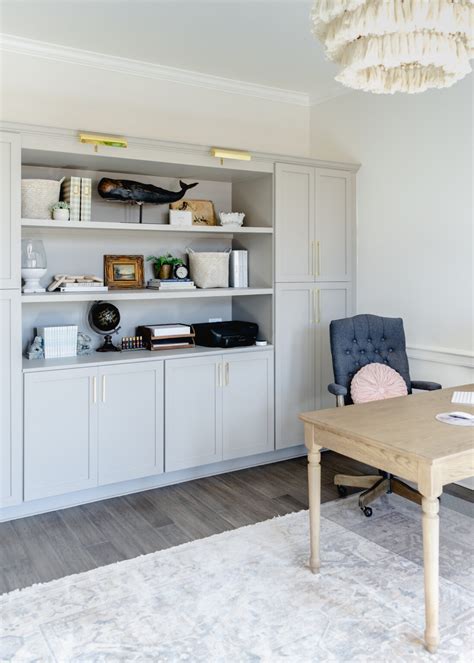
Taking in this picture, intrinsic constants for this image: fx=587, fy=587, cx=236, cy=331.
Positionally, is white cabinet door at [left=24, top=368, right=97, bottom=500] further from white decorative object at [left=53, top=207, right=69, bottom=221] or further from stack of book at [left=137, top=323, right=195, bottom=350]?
white decorative object at [left=53, top=207, right=69, bottom=221]

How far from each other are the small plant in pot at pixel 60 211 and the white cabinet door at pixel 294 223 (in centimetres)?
144

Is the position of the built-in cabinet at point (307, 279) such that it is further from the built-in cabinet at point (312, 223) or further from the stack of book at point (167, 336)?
the stack of book at point (167, 336)

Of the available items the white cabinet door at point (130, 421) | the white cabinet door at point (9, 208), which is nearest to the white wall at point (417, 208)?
the white cabinet door at point (130, 421)

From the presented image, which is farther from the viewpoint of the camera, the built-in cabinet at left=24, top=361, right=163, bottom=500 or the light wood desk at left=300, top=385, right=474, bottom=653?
the built-in cabinet at left=24, top=361, right=163, bottom=500

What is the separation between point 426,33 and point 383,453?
142cm

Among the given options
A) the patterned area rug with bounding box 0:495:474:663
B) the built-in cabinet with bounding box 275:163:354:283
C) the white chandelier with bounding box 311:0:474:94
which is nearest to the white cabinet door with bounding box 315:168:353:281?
the built-in cabinet with bounding box 275:163:354:283

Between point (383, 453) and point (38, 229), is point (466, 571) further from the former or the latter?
point (38, 229)

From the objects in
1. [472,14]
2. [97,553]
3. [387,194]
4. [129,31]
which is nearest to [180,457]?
[97,553]

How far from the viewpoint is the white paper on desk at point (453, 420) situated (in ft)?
7.97

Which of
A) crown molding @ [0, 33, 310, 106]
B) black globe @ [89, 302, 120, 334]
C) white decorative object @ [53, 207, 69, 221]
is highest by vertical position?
crown molding @ [0, 33, 310, 106]

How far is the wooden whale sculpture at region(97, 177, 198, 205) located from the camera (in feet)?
12.3

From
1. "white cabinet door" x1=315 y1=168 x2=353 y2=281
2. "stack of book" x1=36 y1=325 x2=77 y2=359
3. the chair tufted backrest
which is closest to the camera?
"stack of book" x1=36 y1=325 x2=77 y2=359

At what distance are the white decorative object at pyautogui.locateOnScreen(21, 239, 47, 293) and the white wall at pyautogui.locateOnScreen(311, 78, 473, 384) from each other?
92.4 inches

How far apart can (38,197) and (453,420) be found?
2574mm
